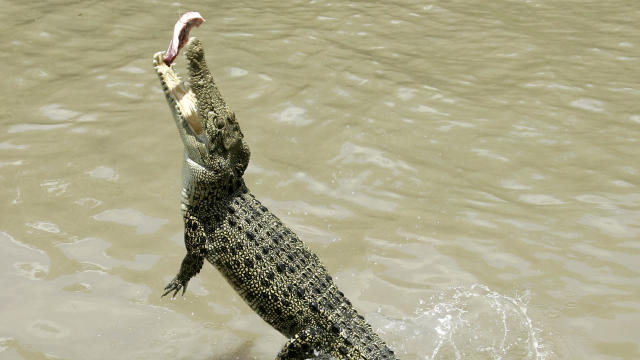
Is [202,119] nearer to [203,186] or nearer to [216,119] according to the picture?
[216,119]

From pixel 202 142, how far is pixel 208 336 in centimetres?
143

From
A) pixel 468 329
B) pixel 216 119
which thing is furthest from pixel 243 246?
pixel 468 329

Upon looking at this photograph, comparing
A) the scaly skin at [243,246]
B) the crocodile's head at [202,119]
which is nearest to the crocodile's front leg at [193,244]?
the scaly skin at [243,246]

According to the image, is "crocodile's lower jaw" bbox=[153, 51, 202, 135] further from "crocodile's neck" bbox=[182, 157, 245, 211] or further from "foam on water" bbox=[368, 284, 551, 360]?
"foam on water" bbox=[368, 284, 551, 360]

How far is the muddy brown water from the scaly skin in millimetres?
831

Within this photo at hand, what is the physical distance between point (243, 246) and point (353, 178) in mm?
2584

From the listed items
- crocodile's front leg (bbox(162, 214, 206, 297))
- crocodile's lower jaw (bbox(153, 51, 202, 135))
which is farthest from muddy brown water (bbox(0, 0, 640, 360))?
crocodile's lower jaw (bbox(153, 51, 202, 135))

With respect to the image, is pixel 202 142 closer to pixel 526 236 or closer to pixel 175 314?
pixel 175 314

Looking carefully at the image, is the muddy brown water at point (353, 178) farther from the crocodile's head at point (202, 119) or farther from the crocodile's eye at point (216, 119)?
the crocodile's eye at point (216, 119)

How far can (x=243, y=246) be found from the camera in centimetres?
359

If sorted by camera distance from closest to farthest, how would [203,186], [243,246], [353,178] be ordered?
[243,246]
[203,186]
[353,178]

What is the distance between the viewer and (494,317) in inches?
180

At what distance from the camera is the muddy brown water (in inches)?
175

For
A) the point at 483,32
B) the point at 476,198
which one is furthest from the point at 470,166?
the point at 483,32
